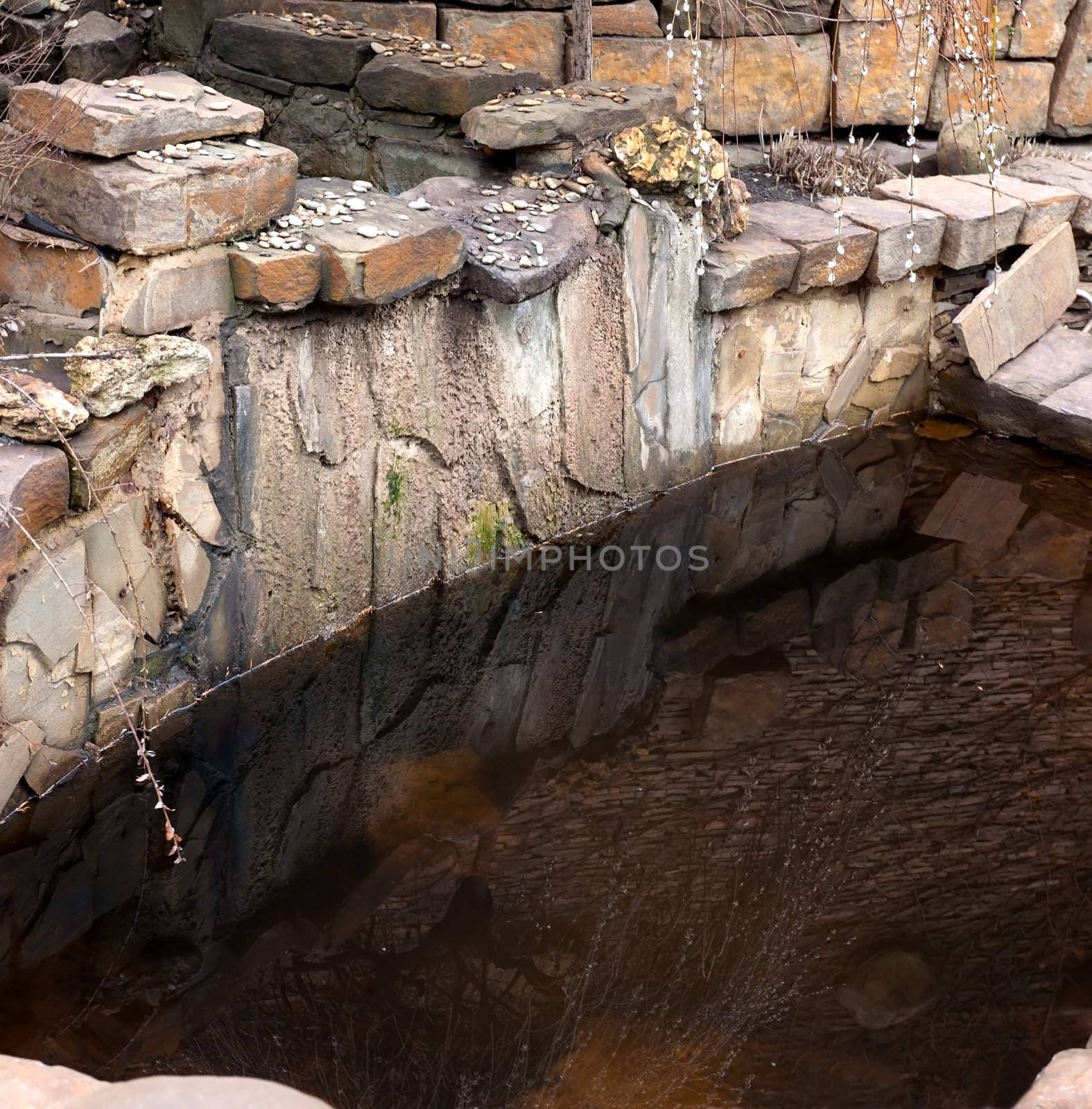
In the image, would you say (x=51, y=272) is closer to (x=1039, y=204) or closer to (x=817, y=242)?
(x=817, y=242)

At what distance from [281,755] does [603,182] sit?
2.14m

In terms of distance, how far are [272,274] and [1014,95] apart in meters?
4.34

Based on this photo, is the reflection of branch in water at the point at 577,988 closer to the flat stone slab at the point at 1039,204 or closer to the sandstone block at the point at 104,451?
the sandstone block at the point at 104,451

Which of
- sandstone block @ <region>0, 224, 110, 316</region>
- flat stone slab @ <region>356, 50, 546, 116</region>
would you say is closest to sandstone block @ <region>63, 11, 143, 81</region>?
flat stone slab @ <region>356, 50, 546, 116</region>

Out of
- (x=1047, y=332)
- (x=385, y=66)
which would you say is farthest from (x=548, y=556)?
(x=1047, y=332)

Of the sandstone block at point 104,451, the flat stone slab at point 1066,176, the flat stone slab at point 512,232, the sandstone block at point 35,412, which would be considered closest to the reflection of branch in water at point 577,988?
the sandstone block at point 104,451

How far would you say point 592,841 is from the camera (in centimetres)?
328

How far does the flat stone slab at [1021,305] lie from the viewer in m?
5.45

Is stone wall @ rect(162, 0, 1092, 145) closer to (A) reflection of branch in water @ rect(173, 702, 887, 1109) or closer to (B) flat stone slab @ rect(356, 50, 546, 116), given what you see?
(B) flat stone slab @ rect(356, 50, 546, 116)

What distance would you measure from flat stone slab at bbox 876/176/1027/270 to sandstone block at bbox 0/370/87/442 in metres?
3.44

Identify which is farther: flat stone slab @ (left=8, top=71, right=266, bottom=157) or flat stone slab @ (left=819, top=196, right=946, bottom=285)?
flat stone slab @ (left=819, top=196, right=946, bottom=285)

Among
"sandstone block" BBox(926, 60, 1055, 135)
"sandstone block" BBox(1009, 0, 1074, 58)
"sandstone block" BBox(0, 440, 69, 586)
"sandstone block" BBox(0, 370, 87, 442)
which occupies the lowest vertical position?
"sandstone block" BBox(0, 440, 69, 586)

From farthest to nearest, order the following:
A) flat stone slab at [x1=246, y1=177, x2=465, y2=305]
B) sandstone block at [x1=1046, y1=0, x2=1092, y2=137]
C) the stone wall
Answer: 1. sandstone block at [x1=1046, y1=0, x2=1092, y2=137]
2. the stone wall
3. flat stone slab at [x1=246, y1=177, x2=465, y2=305]

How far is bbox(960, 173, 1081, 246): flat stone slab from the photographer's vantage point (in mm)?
5652
